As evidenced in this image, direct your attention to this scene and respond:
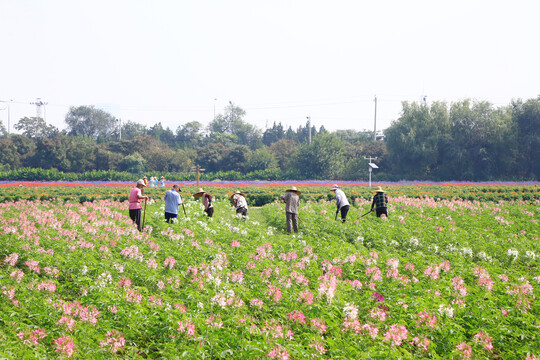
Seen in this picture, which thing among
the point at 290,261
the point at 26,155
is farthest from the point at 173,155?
the point at 290,261

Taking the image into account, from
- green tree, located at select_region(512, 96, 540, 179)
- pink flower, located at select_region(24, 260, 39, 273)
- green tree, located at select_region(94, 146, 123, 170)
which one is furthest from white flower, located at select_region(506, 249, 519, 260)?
green tree, located at select_region(94, 146, 123, 170)

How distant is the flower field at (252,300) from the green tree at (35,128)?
312 ft

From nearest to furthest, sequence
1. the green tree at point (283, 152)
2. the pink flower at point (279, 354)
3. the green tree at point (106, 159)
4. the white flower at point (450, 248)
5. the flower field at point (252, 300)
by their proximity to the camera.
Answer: the pink flower at point (279, 354), the flower field at point (252, 300), the white flower at point (450, 248), the green tree at point (106, 159), the green tree at point (283, 152)

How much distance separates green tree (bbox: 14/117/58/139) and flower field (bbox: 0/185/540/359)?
95.1 m

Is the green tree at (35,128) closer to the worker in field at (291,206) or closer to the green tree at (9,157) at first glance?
the green tree at (9,157)

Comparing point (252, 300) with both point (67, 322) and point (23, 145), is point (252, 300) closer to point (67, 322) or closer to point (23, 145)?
point (67, 322)

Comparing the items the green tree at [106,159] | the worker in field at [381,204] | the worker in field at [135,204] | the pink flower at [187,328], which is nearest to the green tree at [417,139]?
the worker in field at [381,204]

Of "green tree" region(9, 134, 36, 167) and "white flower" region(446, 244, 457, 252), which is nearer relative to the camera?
"white flower" region(446, 244, 457, 252)

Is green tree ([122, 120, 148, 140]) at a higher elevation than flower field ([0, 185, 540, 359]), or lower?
higher

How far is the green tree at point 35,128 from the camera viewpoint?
303 feet

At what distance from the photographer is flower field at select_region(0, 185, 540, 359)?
466 cm

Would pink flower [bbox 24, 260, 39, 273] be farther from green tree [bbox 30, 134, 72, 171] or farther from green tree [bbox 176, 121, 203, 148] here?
green tree [bbox 176, 121, 203, 148]

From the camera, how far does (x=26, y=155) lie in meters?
60.9

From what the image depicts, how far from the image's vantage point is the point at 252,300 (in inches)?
231
